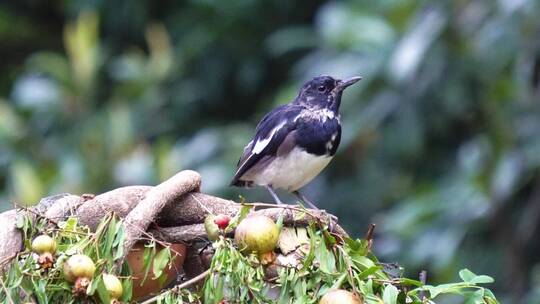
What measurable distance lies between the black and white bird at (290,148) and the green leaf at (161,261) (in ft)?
5.16

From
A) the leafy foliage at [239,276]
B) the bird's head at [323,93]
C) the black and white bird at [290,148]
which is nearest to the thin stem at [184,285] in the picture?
the leafy foliage at [239,276]

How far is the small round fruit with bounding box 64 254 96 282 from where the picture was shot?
1.85 metres

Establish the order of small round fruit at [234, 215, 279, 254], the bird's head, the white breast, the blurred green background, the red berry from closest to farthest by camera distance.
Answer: small round fruit at [234, 215, 279, 254] → the red berry → the white breast → the bird's head → the blurred green background

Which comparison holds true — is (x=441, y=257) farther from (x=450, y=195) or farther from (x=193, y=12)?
(x=193, y=12)

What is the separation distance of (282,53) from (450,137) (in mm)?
2026

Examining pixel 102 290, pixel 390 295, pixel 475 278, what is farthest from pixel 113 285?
pixel 475 278

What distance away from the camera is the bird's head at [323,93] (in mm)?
3826

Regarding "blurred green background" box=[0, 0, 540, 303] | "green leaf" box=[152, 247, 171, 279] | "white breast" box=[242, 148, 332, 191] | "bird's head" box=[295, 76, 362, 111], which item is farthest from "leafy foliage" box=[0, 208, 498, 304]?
"blurred green background" box=[0, 0, 540, 303]

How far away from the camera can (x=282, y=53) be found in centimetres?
876

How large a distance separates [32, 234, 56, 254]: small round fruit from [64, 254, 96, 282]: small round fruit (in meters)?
0.07

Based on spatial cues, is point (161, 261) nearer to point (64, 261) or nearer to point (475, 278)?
point (64, 261)

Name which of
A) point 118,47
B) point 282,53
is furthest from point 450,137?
point 118,47

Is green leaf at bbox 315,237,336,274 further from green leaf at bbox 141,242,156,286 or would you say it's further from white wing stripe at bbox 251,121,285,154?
white wing stripe at bbox 251,121,285,154

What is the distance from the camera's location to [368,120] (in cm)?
638
